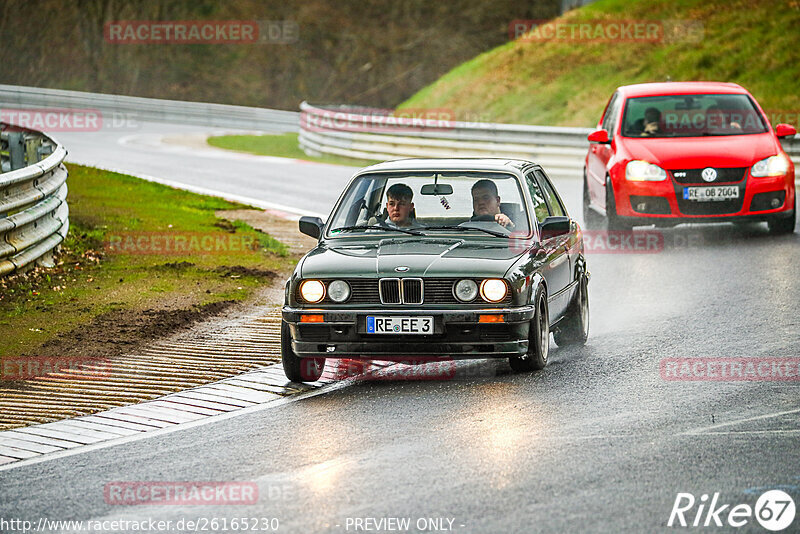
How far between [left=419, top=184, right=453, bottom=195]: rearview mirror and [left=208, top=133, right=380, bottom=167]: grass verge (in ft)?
58.8

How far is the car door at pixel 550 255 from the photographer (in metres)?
9.30

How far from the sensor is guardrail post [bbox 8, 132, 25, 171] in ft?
53.4

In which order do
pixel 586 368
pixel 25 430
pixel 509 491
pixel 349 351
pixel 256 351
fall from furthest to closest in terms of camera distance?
pixel 256 351, pixel 586 368, pixel 349 351, pixel 25 430, pixel 509 491

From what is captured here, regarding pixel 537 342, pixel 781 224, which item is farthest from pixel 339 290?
pixel 781 224

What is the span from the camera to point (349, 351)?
336 inches

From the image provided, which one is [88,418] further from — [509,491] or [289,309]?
[509,491]

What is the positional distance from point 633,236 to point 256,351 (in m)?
7.56

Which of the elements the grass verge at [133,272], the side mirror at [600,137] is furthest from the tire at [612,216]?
the grass verge at [133,272]

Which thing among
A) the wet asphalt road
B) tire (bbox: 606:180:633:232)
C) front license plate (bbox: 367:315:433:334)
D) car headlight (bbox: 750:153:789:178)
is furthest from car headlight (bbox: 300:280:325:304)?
car headlight (bbox: 750:153:789:178)

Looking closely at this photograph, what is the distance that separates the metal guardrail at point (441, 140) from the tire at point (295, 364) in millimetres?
14068

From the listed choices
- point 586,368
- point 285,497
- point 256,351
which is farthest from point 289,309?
point 285,497

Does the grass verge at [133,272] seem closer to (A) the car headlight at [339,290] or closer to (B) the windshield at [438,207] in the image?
(B) the windshield at [438,207]

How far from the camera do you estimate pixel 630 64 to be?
33125 mm

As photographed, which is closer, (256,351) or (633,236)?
(256,351)
